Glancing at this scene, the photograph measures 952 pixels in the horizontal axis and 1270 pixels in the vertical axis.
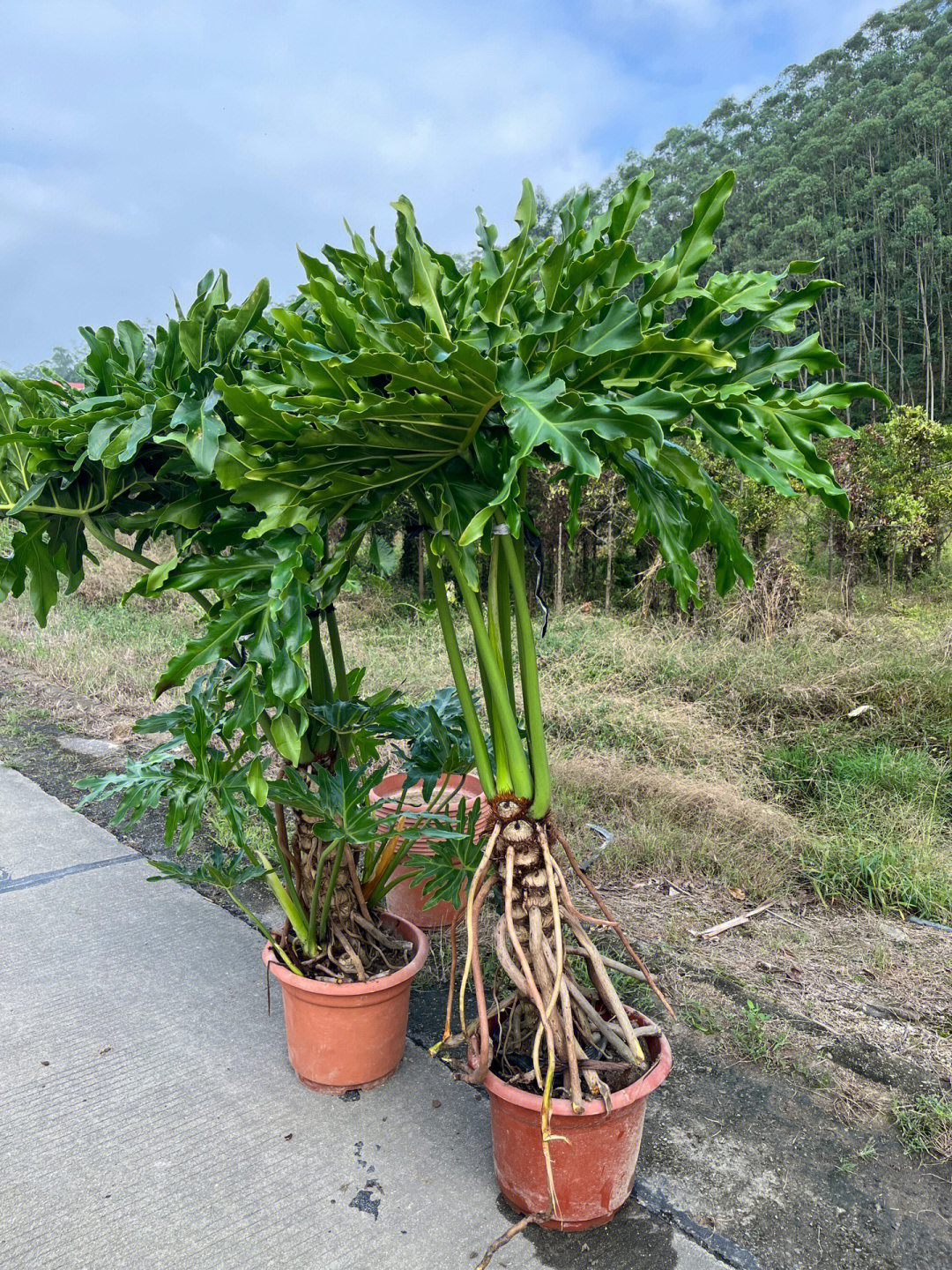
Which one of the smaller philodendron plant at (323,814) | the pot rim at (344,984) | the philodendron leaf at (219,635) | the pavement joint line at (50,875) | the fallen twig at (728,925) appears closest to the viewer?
the philodendron leaf at (219,635)

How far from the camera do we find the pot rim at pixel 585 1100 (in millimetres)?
1840

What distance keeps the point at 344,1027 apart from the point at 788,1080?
1297mm

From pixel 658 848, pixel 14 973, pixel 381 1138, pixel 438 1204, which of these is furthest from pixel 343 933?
pixel 658 848

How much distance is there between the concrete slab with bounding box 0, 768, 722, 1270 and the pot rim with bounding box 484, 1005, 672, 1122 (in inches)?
13.7

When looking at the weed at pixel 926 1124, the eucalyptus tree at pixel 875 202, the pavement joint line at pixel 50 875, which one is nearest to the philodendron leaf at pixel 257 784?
the weed at pixel 926 1124

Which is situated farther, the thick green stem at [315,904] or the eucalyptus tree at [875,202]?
the eucalyptus tree at [875,202]

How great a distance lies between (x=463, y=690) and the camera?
6.76 feet

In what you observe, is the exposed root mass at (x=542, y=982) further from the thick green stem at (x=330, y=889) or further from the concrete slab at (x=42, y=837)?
the concrete slab at (x=42, y=837)

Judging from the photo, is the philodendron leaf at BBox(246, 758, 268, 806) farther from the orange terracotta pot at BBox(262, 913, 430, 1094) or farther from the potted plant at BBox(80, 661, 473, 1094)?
the orange terracotta pot at BBox(262, 913, 430, 1094)

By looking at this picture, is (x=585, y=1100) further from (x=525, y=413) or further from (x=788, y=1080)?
(x=525, y=413)

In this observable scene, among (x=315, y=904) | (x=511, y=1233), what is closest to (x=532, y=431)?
(x=315, y=904)

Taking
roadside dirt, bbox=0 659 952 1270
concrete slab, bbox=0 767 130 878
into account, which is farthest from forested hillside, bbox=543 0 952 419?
roadside dirt, bbox=0 659 952 1270

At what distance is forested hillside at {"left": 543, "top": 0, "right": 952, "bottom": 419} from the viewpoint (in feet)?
76.0

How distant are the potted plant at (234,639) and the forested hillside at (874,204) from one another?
22.0 metres
